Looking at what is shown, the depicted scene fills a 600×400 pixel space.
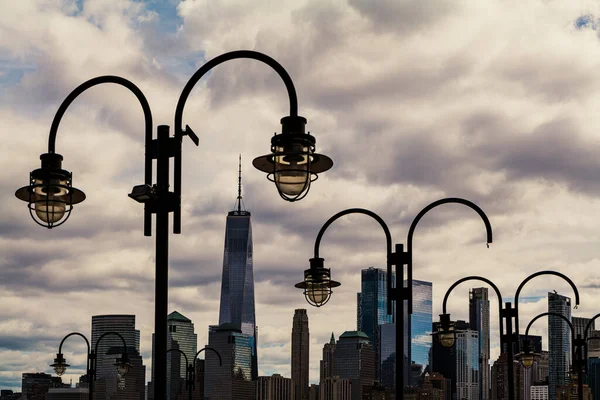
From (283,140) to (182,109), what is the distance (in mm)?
1542

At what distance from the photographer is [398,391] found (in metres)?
20.2

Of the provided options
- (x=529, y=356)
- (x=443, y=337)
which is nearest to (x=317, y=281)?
(x=443, y=337)

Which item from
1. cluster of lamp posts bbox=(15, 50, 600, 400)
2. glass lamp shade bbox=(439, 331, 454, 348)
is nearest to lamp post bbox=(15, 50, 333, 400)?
cluster of lamp posts bbox=(15, 50, 600, 400)

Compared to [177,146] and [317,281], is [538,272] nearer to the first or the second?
[317,281]

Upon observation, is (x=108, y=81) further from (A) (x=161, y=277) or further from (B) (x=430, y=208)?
(B) (x=430, y=208)

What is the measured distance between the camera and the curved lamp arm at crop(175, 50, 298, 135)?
13117mm

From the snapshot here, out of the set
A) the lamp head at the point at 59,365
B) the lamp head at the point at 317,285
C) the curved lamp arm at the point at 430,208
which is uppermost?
the curved lamp arm at the point at 430,208

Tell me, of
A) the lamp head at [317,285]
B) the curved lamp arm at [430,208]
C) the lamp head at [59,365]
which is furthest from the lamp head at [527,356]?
the lamp head at [59,365]

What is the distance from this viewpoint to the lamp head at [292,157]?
12922 mm

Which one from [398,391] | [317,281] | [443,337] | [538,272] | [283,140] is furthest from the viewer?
[538,272]

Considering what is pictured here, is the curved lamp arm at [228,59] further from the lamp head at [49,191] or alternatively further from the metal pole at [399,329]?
the metal pole at [399,329]

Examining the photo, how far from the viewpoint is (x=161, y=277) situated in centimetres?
1295

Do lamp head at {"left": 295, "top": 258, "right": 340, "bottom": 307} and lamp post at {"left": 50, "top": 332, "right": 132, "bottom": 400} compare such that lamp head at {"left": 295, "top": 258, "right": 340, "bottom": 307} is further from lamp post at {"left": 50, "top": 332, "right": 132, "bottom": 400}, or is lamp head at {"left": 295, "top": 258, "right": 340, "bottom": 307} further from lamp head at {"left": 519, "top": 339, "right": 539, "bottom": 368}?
lamp post at {"left": 50, "top": 332, "right": 132, "bottom": 400}

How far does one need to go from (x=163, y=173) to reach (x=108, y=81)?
165cm
